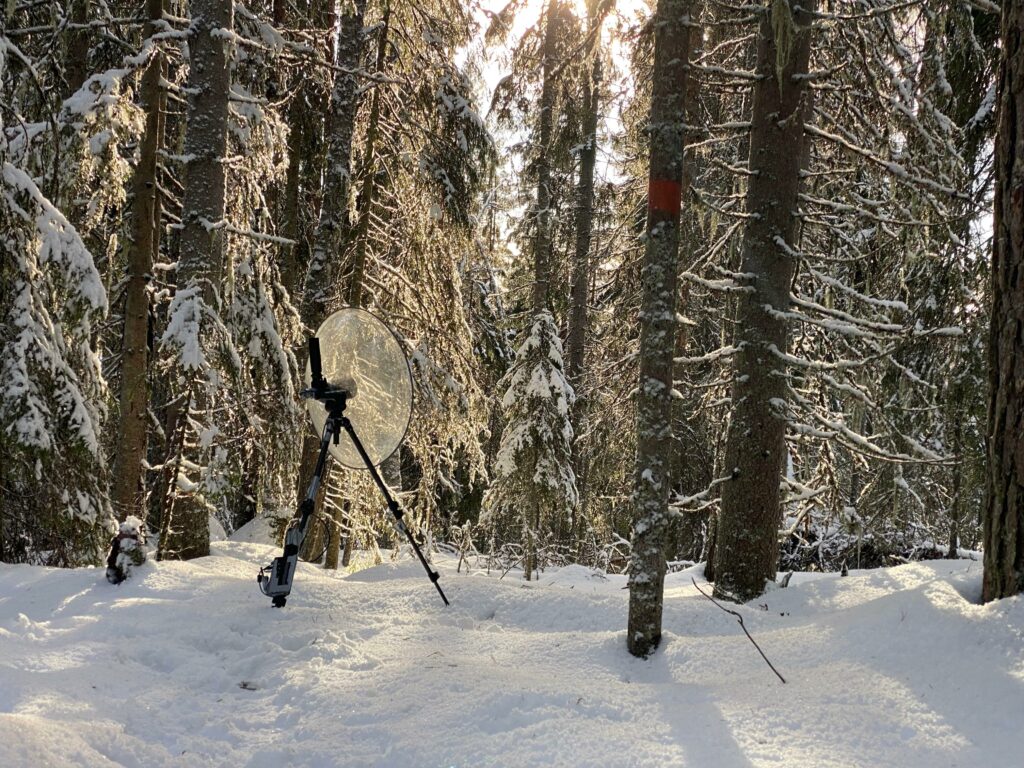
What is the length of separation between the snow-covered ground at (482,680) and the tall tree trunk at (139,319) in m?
1.54

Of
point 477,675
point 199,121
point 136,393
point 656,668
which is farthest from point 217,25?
point 656,668

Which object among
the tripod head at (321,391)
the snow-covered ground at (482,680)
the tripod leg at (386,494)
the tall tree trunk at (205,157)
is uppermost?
the tall tree trunk at (205,157)

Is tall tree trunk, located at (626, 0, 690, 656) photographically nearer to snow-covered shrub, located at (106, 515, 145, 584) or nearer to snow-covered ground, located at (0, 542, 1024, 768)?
snow-covered ground, located at (0, 542, 1024, 768)

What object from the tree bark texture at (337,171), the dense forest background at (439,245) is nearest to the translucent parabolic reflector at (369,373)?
the dense forest background at (439,245)

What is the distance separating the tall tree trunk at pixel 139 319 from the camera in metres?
6.34

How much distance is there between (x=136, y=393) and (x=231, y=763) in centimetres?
446

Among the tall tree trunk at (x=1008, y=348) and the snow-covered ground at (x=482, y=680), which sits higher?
the tall tree trunk at (x=1008, y=348)

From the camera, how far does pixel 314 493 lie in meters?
4.61

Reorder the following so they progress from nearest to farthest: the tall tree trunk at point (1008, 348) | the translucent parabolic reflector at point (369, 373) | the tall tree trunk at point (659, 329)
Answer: the tall tree trunk at point (1008, 348)
the tall tree trunk at point (659, 329)
the translucent parabolic reflector at point (369, 373)

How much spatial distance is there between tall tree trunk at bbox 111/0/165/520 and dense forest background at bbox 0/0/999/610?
0.10 ft

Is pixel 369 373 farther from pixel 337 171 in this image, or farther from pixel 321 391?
pixel 337 171

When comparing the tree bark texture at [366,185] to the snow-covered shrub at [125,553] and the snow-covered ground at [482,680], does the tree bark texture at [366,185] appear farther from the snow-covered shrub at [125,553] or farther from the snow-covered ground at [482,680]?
the snow-covered ground at [482,680]

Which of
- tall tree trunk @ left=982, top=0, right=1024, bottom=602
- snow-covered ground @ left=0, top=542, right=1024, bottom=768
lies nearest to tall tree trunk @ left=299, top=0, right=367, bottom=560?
snow-covered ground @ left=0, top=542, right=1024, bottom=768

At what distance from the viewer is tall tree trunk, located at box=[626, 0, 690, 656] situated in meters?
4.11
